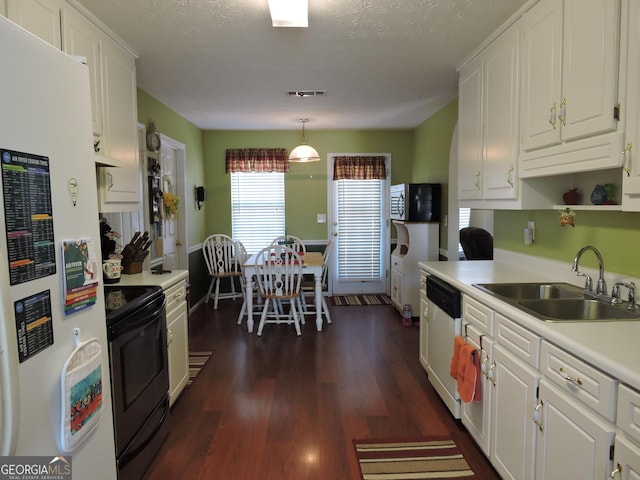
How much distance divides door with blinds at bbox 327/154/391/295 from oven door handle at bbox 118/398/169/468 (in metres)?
3.67

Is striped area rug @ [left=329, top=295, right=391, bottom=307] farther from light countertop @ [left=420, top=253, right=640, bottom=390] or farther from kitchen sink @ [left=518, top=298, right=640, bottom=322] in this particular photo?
kitchen sink @ [left=518, top=298, right=640, bottom=322]

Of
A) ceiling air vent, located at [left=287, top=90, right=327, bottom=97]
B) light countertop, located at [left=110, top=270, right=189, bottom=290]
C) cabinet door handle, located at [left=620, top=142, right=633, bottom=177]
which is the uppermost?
ceiling air vent, located at [left=287, top=90, right=327, bottom=97]

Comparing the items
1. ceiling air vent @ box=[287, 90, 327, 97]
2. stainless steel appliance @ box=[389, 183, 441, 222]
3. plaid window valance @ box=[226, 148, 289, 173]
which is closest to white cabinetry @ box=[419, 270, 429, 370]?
stainless steel appliance @ box=[389, 183, 441, 222]

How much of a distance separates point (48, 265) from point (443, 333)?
2.17m

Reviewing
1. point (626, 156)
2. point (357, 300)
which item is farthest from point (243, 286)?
point (626, 156)

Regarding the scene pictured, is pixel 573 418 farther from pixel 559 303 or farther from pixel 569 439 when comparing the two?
pixel 559 303

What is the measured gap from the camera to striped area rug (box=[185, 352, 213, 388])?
304 centimetres

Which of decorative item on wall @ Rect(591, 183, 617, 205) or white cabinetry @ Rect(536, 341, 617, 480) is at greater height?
decorative item on wall @ Rect(591, 183, 617, 205)

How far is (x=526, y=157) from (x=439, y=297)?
3.21 feet

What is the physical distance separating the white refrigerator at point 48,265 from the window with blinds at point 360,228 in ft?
14.8

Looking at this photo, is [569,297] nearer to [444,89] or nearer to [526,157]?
[526,157]

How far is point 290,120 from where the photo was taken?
15.9 ft

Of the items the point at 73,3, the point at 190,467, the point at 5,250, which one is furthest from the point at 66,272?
the point at 73,3

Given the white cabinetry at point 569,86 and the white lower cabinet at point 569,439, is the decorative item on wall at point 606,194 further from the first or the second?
the white lower cabinet at point 569,439
